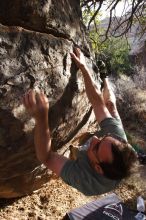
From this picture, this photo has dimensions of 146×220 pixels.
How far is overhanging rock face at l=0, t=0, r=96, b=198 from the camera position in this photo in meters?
3.49

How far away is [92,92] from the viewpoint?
12.3 feet

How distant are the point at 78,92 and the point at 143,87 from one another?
11.4m

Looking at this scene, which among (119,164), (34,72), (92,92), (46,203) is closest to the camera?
(119,164)

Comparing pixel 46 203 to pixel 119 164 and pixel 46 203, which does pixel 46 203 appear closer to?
pixel 46 203

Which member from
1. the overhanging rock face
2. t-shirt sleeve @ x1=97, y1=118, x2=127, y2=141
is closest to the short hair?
t-shirt sleeve @ x1=97, y1=118, x2=127, y2=141

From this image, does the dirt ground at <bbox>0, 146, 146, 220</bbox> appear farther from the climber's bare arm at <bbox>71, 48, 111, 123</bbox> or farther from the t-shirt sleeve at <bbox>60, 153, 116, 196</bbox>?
the t-shirt sleeve at <bbox>60, 153, 116, 196</bbox>

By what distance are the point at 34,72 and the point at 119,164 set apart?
1241mm

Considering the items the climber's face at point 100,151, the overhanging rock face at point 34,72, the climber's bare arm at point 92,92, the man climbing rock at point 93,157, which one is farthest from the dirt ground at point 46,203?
the climber's face at point 100,151

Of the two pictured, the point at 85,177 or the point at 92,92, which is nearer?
the point at 85,177

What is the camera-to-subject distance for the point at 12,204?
5207 millimetres

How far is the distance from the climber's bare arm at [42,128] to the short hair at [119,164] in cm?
45

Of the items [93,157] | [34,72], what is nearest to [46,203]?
[34,72]

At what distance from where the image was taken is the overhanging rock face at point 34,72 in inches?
137

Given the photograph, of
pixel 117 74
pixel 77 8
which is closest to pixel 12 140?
pixel 77 8
